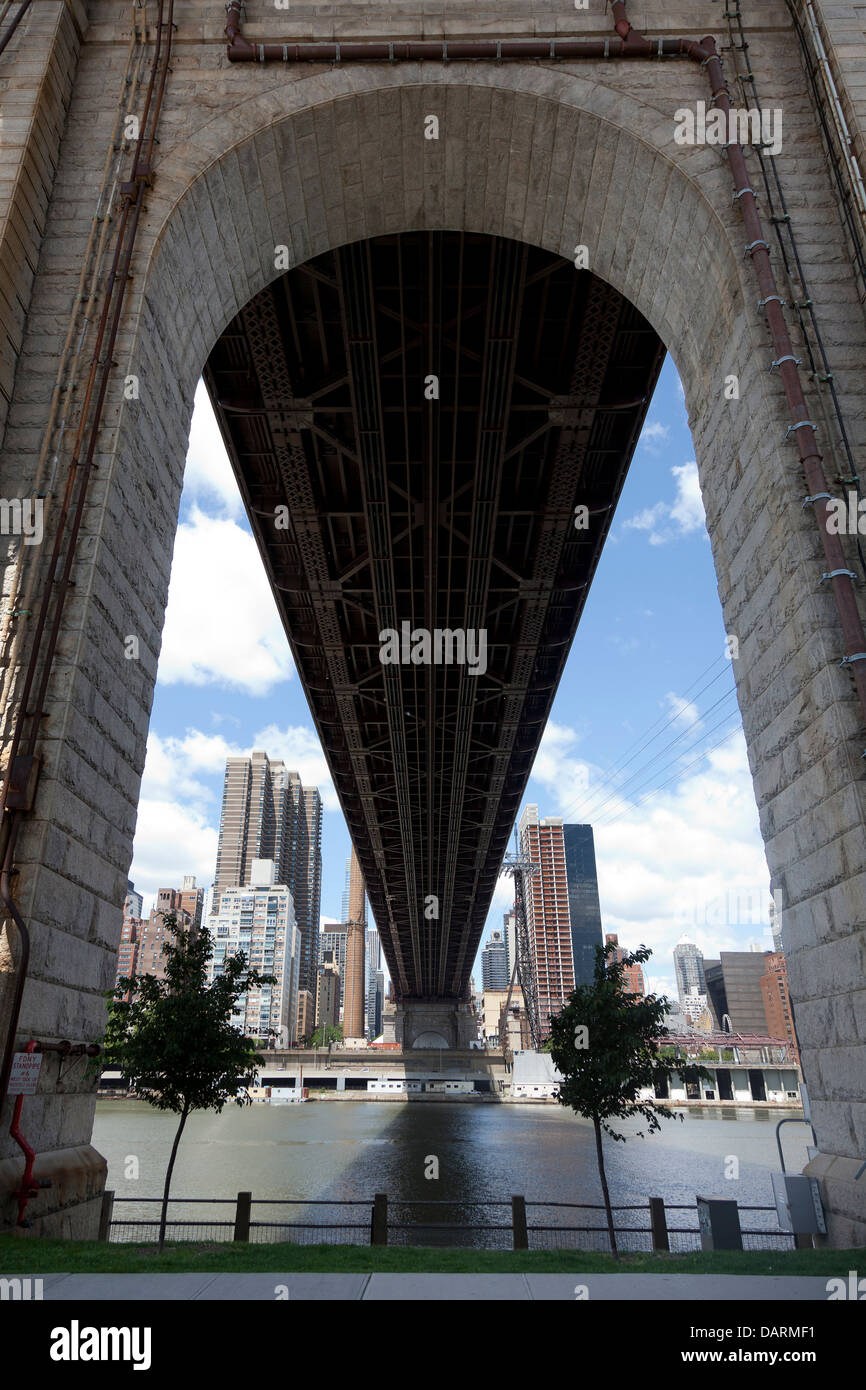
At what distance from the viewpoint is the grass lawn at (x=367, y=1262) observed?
6.09m

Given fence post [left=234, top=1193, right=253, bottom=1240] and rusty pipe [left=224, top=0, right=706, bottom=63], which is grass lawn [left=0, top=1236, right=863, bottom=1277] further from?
rusty pipe [left=224, top=0, right=706, bottom=63]

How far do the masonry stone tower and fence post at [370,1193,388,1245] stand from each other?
628 centimetres

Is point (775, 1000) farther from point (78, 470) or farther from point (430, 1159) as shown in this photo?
point (78, 470)

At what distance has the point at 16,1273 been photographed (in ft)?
18.5

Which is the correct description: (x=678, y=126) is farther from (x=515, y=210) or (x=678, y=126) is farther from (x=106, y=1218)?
(x=106, y=1218)

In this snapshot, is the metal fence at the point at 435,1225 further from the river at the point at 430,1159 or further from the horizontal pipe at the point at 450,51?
the horizontal pipe at the point at 450,51

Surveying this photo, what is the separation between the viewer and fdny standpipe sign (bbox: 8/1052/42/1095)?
7012 mm

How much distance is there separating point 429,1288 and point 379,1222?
939cm

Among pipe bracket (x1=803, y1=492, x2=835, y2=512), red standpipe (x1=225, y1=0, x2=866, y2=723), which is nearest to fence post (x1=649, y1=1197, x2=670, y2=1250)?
pipe bracket (x1=803, y1=492, x2=835, y2=512)

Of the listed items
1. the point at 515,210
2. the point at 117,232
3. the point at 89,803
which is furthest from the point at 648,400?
the point at 89,803

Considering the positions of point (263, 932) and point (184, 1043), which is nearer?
point (184, 1043)

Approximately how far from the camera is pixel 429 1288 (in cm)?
518

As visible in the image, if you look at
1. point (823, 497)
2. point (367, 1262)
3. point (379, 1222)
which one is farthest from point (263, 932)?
point (823, 497)
